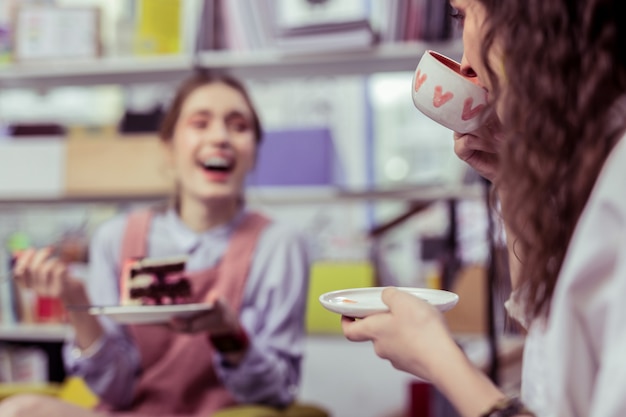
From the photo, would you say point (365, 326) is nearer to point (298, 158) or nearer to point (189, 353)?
point (189, 353)

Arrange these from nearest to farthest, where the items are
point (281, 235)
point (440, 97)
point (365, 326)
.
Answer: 1. point (365, 326)
2. point (440, 97)
3. point (281, 235)

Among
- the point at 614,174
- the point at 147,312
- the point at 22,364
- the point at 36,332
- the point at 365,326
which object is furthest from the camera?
the point at 22,364

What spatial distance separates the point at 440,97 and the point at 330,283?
1457 mm

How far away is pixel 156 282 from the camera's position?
152 cm

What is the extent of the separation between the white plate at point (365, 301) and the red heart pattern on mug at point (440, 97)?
0.24 m

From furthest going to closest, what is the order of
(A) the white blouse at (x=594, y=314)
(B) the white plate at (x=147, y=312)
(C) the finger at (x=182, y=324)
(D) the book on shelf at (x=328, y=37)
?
(D) the book on shelf at (x=328, y=37)
(C) the finger at (x=182, y=324)
(B) the white plate at (x=147, y=312)
(A) the white blouse at (x=594, y=314)

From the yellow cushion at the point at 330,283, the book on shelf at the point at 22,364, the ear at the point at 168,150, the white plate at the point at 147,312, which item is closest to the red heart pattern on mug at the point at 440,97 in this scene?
the white plate at the point at 147,312

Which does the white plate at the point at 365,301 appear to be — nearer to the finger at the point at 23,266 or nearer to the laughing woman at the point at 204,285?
the laughing woman at the point at 204,285

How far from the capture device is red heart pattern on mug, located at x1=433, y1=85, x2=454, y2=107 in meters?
0.93

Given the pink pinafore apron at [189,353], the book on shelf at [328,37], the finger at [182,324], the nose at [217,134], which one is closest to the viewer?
the finger at [182,324]

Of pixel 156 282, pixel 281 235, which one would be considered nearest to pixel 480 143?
pixel 156 282

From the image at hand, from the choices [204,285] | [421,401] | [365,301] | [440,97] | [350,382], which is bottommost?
[350,382]

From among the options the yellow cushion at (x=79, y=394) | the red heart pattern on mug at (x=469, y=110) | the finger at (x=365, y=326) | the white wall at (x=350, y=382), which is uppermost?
the red heart pattern on mug at (x=469, y=110)

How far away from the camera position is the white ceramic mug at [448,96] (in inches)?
36.3
